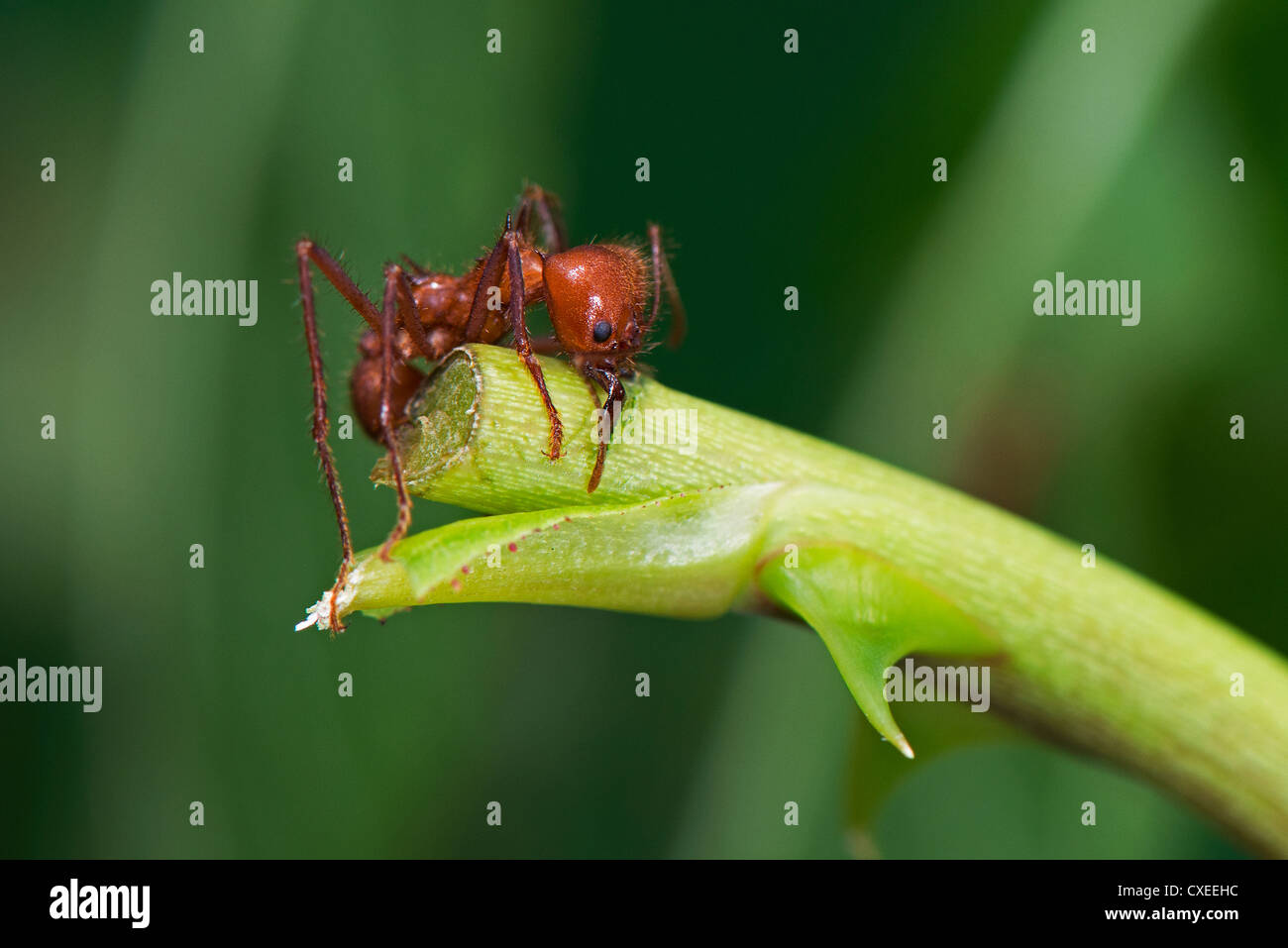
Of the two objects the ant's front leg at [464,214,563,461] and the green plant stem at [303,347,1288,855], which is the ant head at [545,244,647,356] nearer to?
the ant's front leg at [464,214,563,461]

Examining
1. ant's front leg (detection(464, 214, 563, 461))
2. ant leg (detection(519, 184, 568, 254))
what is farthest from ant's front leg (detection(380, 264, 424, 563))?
ant leg (detection(519, 184, 568, 254))

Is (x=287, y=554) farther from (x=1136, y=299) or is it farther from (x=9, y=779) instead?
(x=1136, y=299)

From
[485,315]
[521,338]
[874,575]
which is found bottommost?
[874,575]

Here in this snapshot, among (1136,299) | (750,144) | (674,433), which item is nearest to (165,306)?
(750,144)

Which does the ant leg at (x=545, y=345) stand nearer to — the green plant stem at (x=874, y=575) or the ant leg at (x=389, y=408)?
the ant leg at (x=389, y=408)

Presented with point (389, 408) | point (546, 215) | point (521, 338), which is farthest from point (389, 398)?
point (546, 215)

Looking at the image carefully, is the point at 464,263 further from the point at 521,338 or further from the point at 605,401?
the point at 605,401
